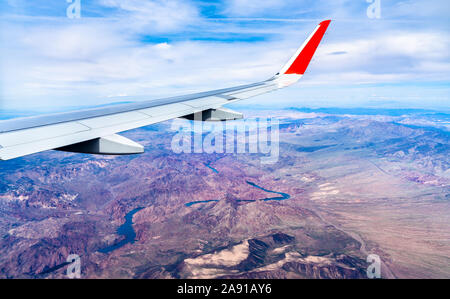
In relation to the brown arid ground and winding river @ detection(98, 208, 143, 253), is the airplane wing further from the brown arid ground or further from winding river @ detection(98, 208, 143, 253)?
winding river @ detection(98, 208, 143, 253)

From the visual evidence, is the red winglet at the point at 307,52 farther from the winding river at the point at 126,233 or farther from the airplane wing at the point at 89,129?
the winding river at the point at 126,233

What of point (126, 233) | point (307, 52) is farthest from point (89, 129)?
point (126, 233)

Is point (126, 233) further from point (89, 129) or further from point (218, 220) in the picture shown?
point (89, 129)

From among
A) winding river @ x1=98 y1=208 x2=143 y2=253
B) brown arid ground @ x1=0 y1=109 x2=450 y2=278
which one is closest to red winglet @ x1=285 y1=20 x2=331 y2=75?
brown arid ground @ x1=0 y1=109 x2=450 y2=278

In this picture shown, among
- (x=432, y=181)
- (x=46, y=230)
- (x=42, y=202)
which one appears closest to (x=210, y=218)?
(x=46, y=230)

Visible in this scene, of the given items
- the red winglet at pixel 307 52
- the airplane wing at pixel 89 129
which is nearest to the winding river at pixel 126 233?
the airplane wing at pixel 89 129

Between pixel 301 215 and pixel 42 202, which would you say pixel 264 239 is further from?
pixel 42 202

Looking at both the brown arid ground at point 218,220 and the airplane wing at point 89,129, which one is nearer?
the airplane wing at point 89,129

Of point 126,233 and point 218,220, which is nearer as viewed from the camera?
point 126,233

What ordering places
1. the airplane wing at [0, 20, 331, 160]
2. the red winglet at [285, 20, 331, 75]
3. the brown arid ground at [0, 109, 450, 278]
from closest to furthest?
the airplane wing at [0, 20, 331, 160]
the red winglet at [285, 20, 331, 75]
the brown arid ground at [0, 109, 450, 278]
